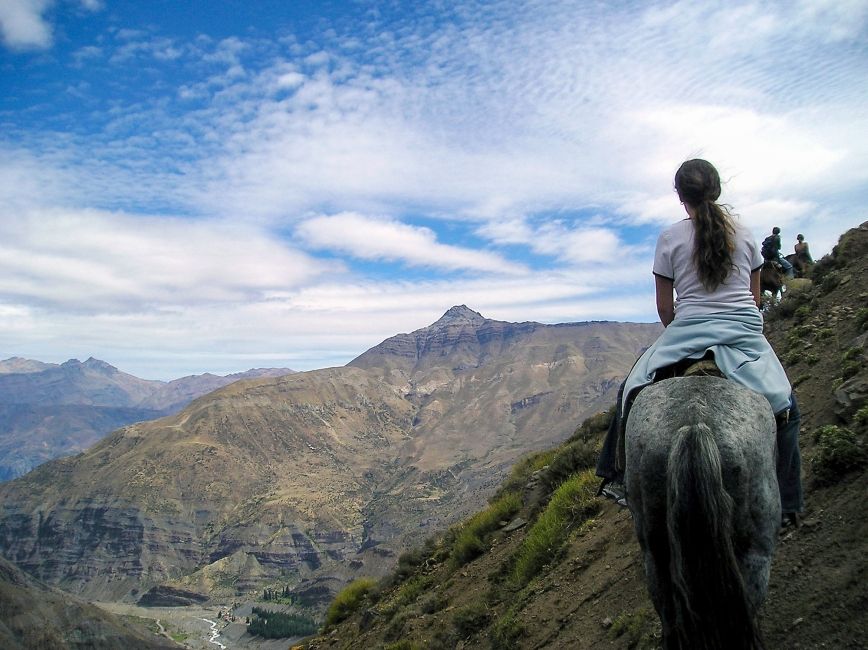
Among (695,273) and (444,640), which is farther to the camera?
(444,640)

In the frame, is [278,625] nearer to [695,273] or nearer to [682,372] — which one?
[682,372]

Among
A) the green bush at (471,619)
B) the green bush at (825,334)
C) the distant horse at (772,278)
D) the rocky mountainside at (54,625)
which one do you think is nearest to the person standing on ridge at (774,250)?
the distant horse at (772,278)

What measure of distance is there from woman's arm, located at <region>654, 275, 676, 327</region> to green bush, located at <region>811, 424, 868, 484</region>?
3.45 meters

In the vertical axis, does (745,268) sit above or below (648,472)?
above

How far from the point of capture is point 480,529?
1352cm

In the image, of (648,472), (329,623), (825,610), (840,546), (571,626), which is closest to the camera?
(648,472)

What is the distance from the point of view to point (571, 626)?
7285 millimetres

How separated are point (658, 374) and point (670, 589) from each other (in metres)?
1.44

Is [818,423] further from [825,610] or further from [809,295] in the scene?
[809,295]

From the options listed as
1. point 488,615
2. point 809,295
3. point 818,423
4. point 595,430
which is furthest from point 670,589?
point 809,295

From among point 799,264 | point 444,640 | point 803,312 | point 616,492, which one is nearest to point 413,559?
point 444,640

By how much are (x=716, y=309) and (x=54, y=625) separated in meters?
68.1

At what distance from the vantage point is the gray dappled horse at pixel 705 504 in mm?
3201

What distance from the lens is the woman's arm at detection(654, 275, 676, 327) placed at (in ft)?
14.6
